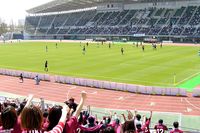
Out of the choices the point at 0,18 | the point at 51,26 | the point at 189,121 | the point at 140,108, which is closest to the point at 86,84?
the point at 140,108

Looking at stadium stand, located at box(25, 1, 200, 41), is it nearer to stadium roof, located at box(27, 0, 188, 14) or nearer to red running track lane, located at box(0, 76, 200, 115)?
stadium roof, located at box(27, 0, 188, 14)

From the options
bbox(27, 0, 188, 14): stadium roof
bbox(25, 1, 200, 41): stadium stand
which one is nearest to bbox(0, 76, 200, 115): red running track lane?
bbox(25, 1, 200, 41): stadium stand

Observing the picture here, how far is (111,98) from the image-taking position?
26.0 meters

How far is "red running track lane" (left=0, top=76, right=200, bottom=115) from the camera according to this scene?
75.9ft

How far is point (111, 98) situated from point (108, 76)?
29.4 ft

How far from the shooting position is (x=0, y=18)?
199 meters

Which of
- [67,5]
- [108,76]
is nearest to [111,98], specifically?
[108,76]

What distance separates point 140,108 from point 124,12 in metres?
89.6

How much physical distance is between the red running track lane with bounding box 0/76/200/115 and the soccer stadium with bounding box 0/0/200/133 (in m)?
0.07

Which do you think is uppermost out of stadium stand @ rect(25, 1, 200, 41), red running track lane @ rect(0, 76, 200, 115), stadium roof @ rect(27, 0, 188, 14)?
stadium roof @ rect(27, 0, 188, 14)

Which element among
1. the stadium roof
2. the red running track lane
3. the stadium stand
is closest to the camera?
the red running track lane

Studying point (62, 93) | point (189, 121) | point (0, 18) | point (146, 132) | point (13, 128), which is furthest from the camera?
point (0, 18)

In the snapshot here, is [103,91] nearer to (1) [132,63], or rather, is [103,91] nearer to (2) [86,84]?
(2) [86,84]

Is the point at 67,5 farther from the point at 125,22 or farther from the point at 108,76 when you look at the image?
the point at 108,76
